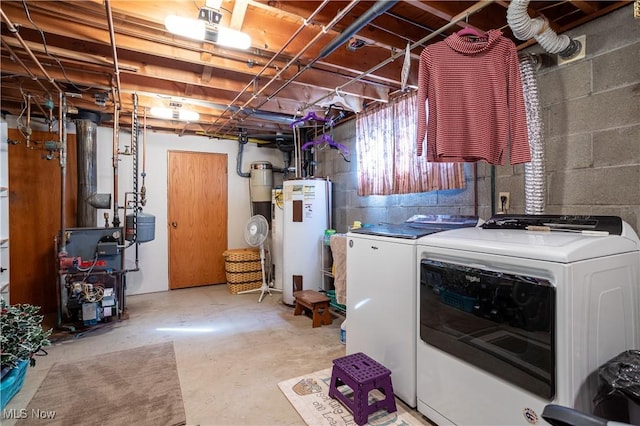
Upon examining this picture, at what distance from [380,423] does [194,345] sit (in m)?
1.89

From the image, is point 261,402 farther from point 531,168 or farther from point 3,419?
point 531,168

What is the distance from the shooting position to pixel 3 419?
1.94 metres

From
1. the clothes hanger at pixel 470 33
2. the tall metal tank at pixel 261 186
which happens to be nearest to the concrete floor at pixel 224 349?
the tall metal tank at pixel 261 186

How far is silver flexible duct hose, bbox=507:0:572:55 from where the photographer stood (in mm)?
1694

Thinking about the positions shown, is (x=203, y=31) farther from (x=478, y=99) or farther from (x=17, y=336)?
(x=17, y=336)

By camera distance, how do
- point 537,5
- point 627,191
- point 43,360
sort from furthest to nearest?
point 43,360
point 537,5
point 627,191

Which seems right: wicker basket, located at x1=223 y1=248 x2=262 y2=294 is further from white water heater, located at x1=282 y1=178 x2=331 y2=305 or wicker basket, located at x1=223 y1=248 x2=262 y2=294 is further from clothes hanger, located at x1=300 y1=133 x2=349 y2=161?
clothes hanger, located at x1=300 y1=133 x2=349 y2=161

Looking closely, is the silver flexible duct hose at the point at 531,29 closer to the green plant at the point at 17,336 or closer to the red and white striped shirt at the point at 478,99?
the red and white striped shirt at the point at 478,99

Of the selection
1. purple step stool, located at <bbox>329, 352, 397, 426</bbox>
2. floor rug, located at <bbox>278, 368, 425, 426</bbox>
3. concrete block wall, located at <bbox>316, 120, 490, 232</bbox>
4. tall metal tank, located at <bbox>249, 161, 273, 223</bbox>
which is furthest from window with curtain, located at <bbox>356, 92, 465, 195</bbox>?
tall metal tank, located at <bbox>249, 161, 273, 223</bbox>

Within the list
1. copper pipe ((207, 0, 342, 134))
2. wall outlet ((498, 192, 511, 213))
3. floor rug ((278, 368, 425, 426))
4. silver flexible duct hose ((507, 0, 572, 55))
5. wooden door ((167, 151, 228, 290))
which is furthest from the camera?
wooden door ((167, 151, 228, 290))

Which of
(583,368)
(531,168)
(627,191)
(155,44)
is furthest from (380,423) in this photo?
(155,44)

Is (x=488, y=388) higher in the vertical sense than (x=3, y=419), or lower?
higher

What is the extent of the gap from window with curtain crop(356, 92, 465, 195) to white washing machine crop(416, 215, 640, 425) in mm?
1050

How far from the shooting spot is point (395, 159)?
3.32 metres
